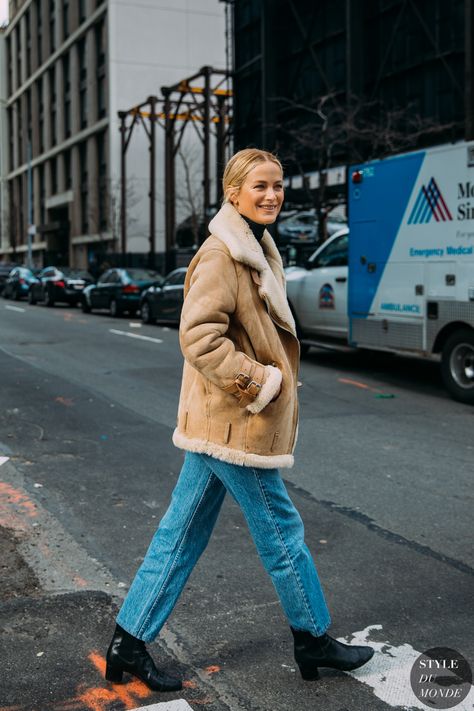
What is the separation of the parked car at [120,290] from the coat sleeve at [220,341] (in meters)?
21.0

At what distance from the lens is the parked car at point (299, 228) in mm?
24922

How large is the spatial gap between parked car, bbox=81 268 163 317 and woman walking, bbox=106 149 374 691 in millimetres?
20868

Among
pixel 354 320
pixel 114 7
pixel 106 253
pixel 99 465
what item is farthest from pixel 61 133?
pixel 99 465

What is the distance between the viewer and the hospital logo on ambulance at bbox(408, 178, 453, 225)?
404 inches

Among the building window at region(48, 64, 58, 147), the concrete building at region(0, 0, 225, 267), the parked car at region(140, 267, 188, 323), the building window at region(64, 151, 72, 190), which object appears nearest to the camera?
the parked car at region(140, 267, 188, 323)

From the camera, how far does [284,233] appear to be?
25172 millimetres

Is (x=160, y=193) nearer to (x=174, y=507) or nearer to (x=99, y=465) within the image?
(x=99, y=465)

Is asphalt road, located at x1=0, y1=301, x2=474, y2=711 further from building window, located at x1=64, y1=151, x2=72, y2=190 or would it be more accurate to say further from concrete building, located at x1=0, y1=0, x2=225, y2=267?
building window, located at x1=64, y1=151, x2=72, y2=190

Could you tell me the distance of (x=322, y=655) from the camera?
330cm

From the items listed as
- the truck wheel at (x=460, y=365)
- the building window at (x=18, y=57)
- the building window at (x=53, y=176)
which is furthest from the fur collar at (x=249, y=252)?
the building window at (x=18, y=57)

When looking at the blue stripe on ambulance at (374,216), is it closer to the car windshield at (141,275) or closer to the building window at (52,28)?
the car windshield at (141,275)

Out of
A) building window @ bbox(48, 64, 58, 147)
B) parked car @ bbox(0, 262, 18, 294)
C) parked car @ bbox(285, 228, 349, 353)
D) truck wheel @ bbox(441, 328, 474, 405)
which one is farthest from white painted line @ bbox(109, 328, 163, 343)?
building window @ bbox(48, 64, 58, 147)

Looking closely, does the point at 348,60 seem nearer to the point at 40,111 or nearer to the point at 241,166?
the point at 241,166

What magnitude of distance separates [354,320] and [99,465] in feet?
19.7
